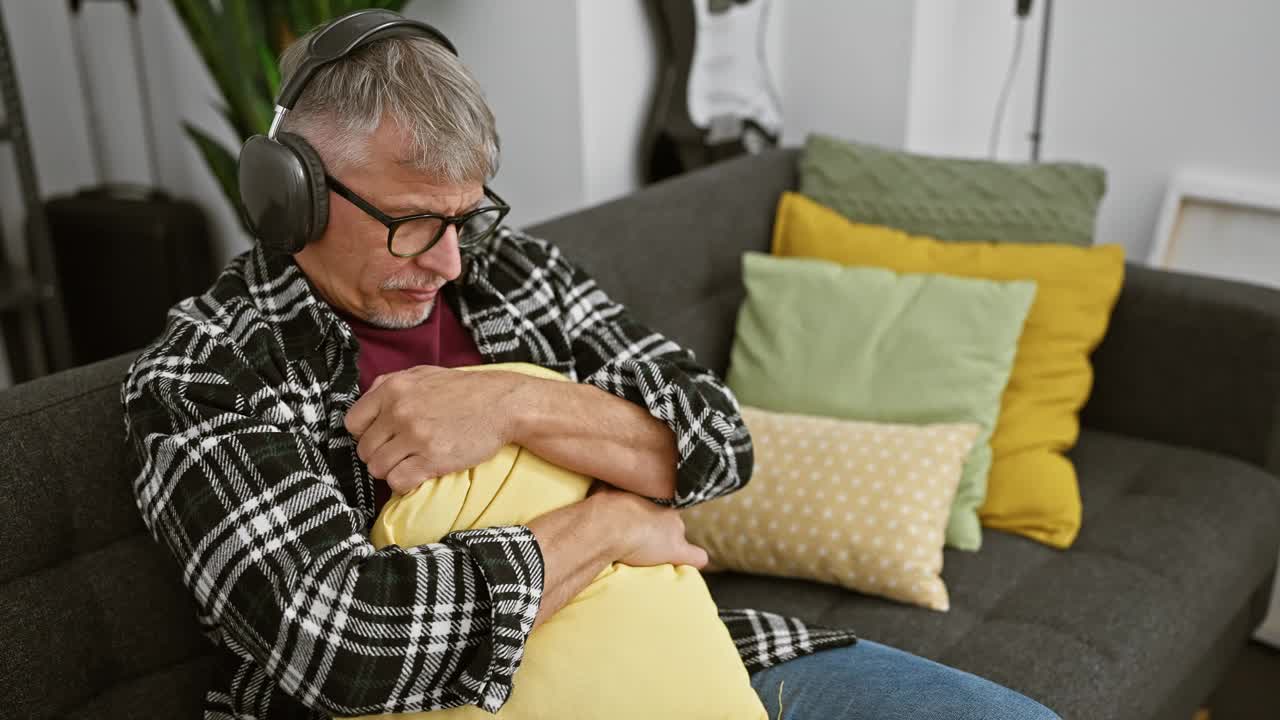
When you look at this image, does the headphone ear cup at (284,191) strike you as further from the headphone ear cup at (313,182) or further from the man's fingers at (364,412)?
the man's fingers at (364,412)

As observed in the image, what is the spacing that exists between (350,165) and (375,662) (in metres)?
0.44

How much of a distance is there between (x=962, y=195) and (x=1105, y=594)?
732 millimetres

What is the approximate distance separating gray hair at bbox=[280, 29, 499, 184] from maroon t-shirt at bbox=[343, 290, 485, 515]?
199mm

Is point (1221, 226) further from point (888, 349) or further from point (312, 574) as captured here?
point (312, 574)

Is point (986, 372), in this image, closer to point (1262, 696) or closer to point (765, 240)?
point (765, 240)

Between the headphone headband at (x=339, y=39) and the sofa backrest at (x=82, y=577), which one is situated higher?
the headphone headband at (x=339, y=39)

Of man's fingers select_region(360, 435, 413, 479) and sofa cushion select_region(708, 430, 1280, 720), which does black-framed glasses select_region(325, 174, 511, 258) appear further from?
sofa cushion select_region(708, 430, 1280, 720)

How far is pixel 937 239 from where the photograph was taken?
198 centimetres

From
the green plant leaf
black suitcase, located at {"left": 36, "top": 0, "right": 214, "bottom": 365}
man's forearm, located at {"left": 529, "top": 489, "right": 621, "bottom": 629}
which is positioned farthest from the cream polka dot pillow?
black suitcase, located at {"left": 36, "top": 0, "right": 214, "bottom": 365}

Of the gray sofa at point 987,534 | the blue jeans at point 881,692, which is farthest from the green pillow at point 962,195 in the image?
the blue jeans at point 881,692

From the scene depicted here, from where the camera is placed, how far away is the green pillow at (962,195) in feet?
6.36

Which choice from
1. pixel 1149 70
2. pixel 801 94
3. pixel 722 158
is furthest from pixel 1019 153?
pixel 722 158

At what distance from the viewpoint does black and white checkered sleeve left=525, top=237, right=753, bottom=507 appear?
46.3 inches

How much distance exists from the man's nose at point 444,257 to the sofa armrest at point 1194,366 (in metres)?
1.32
